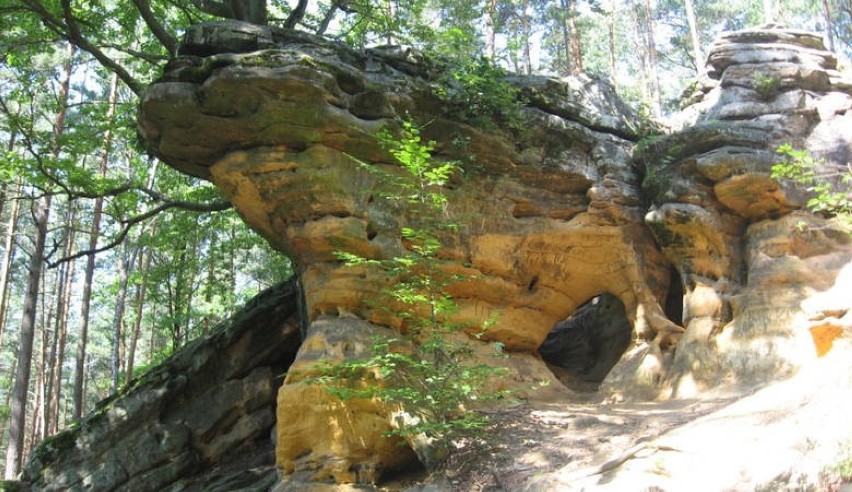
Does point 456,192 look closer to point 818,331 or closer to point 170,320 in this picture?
point 818,331

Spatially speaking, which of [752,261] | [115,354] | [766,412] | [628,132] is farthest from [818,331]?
[115,354]

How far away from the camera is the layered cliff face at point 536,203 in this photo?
933cm

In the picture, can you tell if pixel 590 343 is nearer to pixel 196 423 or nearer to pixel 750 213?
pixel 750 213

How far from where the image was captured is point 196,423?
1244 cm

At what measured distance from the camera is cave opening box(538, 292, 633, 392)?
Result: 13476 millimetres

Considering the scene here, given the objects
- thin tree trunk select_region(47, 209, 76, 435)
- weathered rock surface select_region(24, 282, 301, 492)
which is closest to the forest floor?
weathered rock surface select_region(24, 282, 301, 492)

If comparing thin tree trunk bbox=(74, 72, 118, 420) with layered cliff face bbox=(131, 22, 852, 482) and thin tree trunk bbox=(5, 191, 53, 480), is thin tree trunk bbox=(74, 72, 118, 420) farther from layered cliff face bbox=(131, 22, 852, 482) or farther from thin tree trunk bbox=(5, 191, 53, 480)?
layered cliff face bbox=(131, 22, 852, 482)

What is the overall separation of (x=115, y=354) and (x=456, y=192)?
38.5 feet

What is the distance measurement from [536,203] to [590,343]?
4.49 meters

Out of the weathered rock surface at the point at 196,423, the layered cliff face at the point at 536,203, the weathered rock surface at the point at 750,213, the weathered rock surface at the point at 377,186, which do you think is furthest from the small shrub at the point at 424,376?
the weathered rock surface at the point at 750,213

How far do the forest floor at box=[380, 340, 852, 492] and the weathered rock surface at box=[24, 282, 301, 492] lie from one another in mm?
4728

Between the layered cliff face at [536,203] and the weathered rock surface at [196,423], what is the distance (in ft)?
9.74

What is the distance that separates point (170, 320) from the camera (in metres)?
15.9

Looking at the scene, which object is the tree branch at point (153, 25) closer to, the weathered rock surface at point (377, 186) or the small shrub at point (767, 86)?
the weathered rock surface at point (377, 186)
